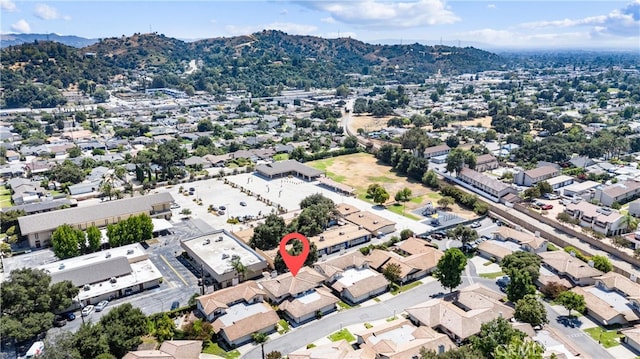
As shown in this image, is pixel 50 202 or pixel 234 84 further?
pixel 234 84

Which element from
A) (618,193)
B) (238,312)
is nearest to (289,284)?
(238,312)

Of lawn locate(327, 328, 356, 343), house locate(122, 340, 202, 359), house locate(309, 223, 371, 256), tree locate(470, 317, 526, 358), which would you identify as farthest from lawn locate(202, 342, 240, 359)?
house locate(309, 223, 371, 256)

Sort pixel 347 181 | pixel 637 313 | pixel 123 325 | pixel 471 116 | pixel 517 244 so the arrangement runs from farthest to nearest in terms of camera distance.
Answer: pixel 471 116
pixel 347 181
pixel 517 244
pixel 637 313
pixel 123 325

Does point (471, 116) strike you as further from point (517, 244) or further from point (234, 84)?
point (234, 84)

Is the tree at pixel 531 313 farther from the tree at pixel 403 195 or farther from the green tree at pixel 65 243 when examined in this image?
the green tree at pixel 65 243

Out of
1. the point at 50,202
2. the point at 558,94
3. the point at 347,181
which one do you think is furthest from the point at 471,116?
the point at 50,202

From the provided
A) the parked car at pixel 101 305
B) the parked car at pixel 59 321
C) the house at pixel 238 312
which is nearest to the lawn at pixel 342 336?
the house at pixel 238 312

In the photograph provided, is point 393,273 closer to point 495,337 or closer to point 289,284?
point 289,284
